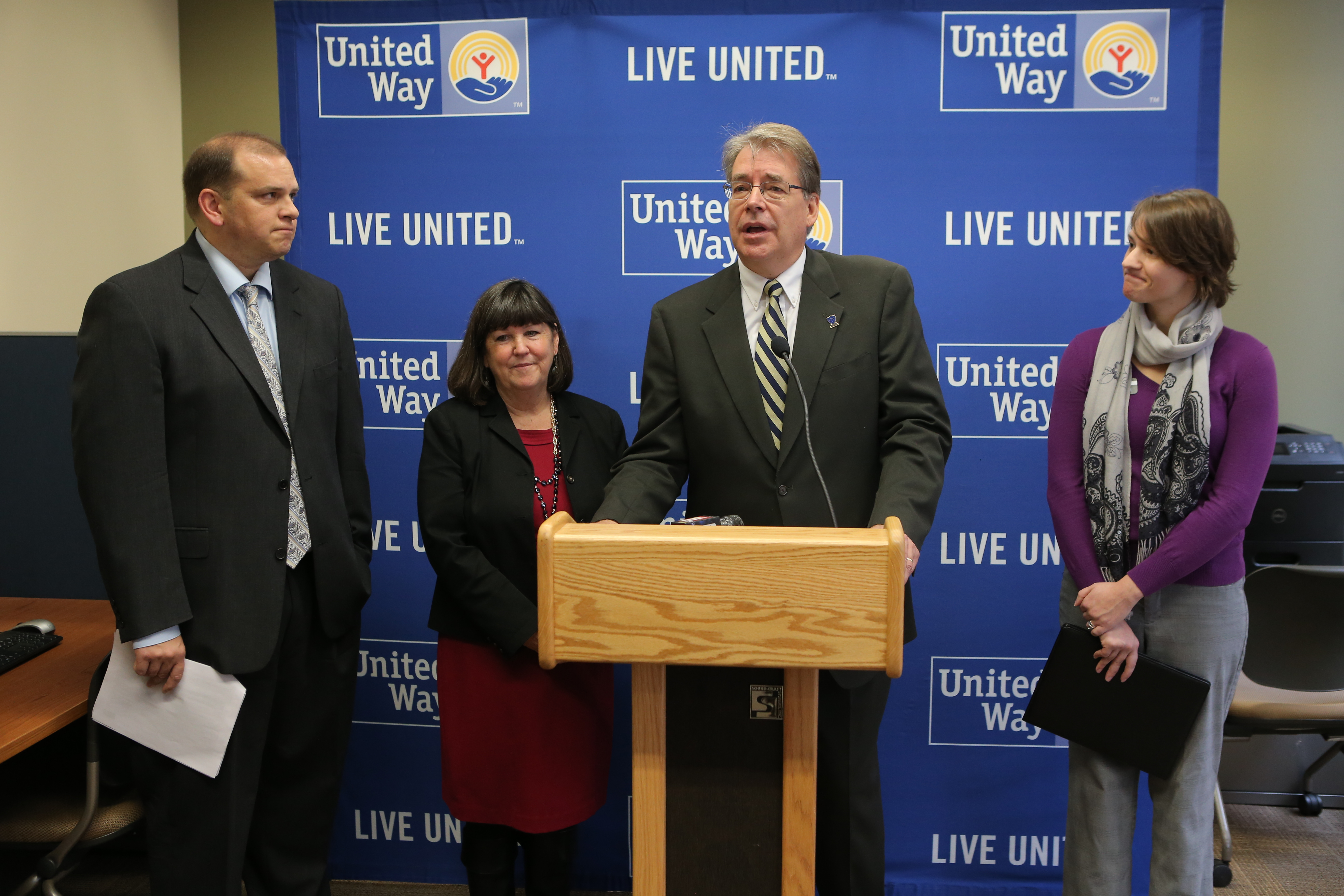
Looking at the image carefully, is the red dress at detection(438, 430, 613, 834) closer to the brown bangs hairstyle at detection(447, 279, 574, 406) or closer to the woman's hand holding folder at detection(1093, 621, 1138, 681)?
the brown bangs hairstyle at detection(447, 279, 574, 406)

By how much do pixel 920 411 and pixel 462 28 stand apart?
6.03 feet

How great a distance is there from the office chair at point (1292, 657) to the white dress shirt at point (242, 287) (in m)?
2.75

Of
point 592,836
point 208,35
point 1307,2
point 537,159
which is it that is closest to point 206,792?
point 592,836


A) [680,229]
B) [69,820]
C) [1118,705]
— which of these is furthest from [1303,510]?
[69,820]

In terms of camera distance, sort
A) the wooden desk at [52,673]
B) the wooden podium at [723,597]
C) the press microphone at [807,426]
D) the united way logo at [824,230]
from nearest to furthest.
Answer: the wooden podium at [723,597]
the press microphone at [807,426]
the wooden desk at [52,673]
the united way logo at [824,230]

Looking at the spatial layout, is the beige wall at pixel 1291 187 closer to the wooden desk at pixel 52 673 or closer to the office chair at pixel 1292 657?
the office chair at pixel 1292 657

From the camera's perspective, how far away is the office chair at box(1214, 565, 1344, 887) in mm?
2711

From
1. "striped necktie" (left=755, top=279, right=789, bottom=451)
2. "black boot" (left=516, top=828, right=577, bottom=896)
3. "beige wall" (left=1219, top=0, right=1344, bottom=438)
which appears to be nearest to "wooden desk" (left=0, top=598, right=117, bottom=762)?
"black boot" (left=516, top=828, right=577, bottom=896)

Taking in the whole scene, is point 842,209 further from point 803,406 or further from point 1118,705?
point 1118,705

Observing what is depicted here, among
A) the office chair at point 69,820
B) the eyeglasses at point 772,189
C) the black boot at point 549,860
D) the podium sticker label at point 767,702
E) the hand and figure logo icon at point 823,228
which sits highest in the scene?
the hand and figure logo icon at point 823,228

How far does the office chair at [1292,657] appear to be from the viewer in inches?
107

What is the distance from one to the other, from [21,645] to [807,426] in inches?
78.1

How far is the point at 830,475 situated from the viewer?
68.7 inches

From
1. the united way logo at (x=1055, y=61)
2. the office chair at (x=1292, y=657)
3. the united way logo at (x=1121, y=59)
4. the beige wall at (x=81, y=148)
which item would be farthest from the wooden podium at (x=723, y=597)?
the beige wall at (x=81, y=148)
